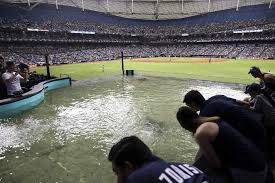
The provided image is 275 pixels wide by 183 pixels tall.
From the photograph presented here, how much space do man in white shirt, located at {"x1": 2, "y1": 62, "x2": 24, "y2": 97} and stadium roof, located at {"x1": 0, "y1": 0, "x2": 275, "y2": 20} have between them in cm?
6669

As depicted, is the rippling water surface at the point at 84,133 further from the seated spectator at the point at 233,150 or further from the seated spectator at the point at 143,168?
the seated spectator at the point at 143,168

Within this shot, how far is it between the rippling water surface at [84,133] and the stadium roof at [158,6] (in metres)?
66.9

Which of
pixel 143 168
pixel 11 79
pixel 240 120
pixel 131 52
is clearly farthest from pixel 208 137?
pixel 131 52

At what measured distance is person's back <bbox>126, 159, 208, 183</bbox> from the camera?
197 cm

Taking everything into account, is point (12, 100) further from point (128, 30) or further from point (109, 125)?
point (128, 30)

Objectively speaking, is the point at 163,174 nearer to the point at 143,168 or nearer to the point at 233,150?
the point at 143,168

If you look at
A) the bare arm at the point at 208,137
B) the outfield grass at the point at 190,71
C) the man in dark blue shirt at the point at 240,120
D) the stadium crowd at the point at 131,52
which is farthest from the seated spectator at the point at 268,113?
the stadium crowd at the point at 131,52

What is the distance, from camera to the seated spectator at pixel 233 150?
3.03 metres

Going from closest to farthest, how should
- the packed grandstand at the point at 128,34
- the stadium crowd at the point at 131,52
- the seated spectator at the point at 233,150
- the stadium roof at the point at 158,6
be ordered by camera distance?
the seated spectator at the point at 233,150 → the stadium crowd at the point at 131,52 → the packed grandstand at the point at 128,34 → the stadium roof at the point at 158,6

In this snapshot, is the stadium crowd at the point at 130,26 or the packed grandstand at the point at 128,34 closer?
the packed grandstand at the point at 128,34

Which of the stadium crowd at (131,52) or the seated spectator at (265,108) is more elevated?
the seated spectator at (265,108)

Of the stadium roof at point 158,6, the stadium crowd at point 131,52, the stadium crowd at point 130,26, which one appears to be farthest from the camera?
the stadium roof at point 158,6

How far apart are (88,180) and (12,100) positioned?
7.92m

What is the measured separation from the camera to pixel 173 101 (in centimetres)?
1391
